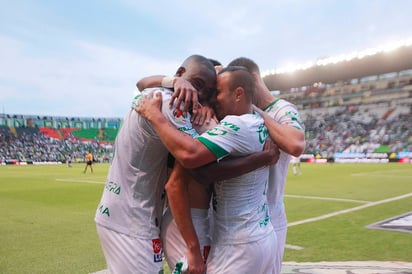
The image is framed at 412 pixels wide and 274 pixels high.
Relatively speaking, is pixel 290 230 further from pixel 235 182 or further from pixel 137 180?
pixel 137 180

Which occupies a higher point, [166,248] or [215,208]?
[215,208]

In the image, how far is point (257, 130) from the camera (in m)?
2.27

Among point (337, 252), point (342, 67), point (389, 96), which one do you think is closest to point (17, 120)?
point (342, 67)

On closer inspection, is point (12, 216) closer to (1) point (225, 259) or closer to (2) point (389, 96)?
(1) point (225, 259)

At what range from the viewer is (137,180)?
2307 mm

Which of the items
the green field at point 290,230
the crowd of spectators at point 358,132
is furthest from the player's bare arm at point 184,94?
the crowd of spectators at point 358,132

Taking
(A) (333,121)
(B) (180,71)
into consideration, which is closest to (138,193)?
(B) (180,71)

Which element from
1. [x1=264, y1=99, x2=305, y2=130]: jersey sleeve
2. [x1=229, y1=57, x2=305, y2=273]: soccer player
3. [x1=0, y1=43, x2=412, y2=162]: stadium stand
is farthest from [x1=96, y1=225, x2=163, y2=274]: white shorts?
[x1=0, y1=43, x2=412, y2=162]: stadium stand

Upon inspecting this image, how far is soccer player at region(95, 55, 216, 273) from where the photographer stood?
7.46ft

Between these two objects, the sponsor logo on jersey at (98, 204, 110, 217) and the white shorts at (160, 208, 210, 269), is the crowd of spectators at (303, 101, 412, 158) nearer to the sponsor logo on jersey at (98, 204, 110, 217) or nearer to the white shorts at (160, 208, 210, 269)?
the white shorts at (160, 208, 210, 269)

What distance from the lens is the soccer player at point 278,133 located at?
247 centimetres

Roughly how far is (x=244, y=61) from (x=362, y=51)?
4774 cm

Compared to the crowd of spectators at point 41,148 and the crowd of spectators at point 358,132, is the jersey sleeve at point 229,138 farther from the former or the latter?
the crowd of spectators at point 41,148

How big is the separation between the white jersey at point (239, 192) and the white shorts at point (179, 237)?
2.3 inches
